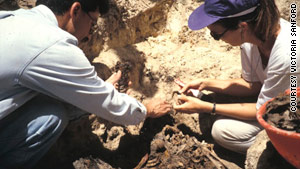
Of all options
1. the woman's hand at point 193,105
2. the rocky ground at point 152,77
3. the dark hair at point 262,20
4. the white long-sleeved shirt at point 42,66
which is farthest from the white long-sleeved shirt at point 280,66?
the white long-sleeved shirt at point 42,66

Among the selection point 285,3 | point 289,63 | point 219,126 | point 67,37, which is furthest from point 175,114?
point 285,3

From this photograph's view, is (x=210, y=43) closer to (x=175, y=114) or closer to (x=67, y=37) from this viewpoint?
(x=175, y=114)

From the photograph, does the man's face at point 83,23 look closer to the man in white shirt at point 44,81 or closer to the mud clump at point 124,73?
the man in white shirt at point 44,81

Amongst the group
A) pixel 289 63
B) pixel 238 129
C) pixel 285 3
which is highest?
pixel 285 3

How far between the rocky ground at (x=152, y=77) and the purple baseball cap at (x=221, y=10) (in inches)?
49.0

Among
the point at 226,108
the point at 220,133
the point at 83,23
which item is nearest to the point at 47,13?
the point at 83,23

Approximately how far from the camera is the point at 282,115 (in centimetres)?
197

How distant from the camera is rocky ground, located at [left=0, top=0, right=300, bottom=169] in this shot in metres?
2.95

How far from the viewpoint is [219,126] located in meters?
2.90

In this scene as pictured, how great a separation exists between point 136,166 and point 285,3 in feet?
9.65

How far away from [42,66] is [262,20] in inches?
69.7

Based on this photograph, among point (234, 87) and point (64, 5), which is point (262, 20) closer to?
point (234, 87)

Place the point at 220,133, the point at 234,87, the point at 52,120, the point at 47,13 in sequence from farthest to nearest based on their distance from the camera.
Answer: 1. the point at 234,87
2. the point at 220,133
3. the point at 52,120
4. the point at 47,13

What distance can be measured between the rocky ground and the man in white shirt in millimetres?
605
